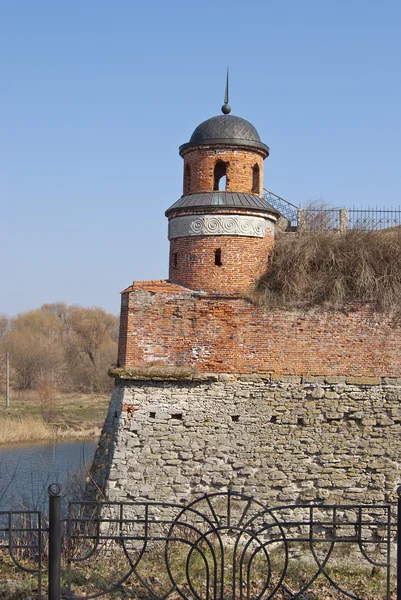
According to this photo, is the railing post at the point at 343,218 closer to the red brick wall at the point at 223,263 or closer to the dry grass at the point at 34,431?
the red brick wall at the point at 223,263

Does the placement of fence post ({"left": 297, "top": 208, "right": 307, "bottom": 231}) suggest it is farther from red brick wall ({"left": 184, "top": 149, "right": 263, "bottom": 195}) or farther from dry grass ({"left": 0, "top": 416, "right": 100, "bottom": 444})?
dry grass ({"left": 0, "top": 416, "right": 100, "bottom": 444})

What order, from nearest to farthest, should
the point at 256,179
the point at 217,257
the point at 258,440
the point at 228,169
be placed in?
1. the point at 258,440
2. the point at 217,257
3. the point at 228,169
4. the point at 256,179

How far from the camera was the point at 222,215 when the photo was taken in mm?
11078

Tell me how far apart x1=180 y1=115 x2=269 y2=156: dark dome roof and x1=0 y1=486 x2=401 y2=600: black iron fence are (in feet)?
19.0

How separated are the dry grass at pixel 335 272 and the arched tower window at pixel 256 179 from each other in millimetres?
1073

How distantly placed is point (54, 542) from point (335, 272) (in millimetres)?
7212

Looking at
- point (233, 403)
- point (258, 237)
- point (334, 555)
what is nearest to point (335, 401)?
point (233, 403)

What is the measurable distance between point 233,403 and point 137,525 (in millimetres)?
2281

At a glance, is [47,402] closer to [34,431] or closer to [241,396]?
[34,431]

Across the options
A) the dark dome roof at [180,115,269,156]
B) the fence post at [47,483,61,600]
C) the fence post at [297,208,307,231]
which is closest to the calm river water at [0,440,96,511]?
the fence post at [297,208,307,231]

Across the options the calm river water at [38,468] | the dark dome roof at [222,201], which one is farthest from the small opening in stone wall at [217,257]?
the calm river water at [38,468]

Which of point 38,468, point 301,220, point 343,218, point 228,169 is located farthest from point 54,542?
point 38,468

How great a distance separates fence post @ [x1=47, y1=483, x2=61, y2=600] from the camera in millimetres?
4902

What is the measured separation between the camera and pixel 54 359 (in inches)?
1661
